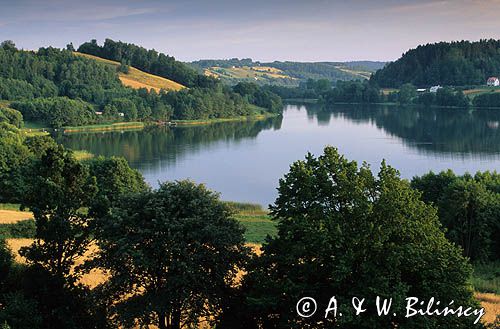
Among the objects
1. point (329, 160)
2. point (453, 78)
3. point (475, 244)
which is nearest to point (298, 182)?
point (329, 160)

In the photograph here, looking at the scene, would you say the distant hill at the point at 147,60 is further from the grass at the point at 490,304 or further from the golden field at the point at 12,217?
the grass at the point at 490,304

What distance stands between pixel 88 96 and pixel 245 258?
121522 mm

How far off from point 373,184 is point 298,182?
2.12 metres

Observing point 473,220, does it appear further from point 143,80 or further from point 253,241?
point 143,80

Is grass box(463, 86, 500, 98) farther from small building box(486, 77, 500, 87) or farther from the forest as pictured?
the forest

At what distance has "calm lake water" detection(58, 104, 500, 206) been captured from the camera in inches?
2460

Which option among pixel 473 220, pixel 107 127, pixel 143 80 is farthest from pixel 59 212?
pixel 143 80

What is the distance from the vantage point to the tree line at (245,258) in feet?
46.1

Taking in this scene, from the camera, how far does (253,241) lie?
32344mm

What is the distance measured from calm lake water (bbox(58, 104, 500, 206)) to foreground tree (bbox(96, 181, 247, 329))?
32.8 m

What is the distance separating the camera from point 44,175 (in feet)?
61.5

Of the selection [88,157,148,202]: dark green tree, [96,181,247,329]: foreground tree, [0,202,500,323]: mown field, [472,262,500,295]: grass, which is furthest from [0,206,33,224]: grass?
[472,262,500,295]: grass

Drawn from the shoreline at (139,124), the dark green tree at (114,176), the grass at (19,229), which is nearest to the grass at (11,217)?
the grass at (19,229)

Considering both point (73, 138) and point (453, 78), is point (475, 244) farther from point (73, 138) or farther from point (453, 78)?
point (453, 78)
